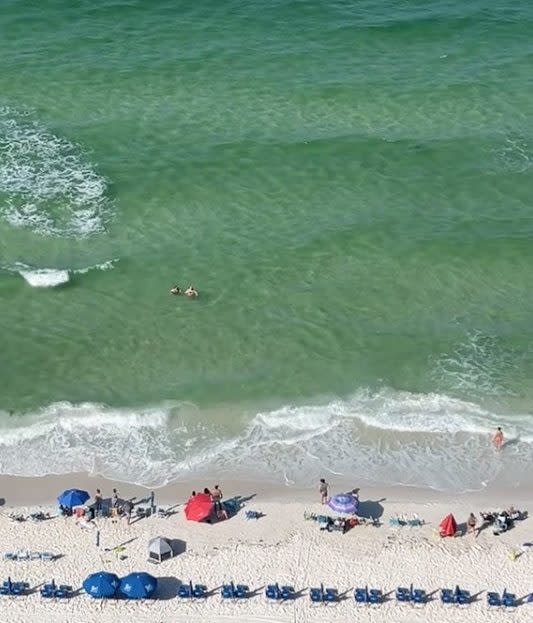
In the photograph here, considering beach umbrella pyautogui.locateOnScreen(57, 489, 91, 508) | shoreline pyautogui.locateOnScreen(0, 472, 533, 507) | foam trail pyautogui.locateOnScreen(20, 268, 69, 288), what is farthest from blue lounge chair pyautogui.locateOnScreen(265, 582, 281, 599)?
foam trail pyautogui.locateOnScreen(20, 268, 69, 288)

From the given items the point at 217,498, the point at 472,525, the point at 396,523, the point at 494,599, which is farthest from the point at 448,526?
the point at 217,498

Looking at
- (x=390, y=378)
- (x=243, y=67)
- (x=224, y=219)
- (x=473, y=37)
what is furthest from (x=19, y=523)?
(x=473, y=37)

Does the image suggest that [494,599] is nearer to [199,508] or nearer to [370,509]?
[370,509]

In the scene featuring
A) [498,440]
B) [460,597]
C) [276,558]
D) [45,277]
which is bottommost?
[460,597]

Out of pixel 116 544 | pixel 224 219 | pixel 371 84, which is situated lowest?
pixel 116 544

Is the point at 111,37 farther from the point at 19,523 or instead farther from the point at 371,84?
the point at 19,523
